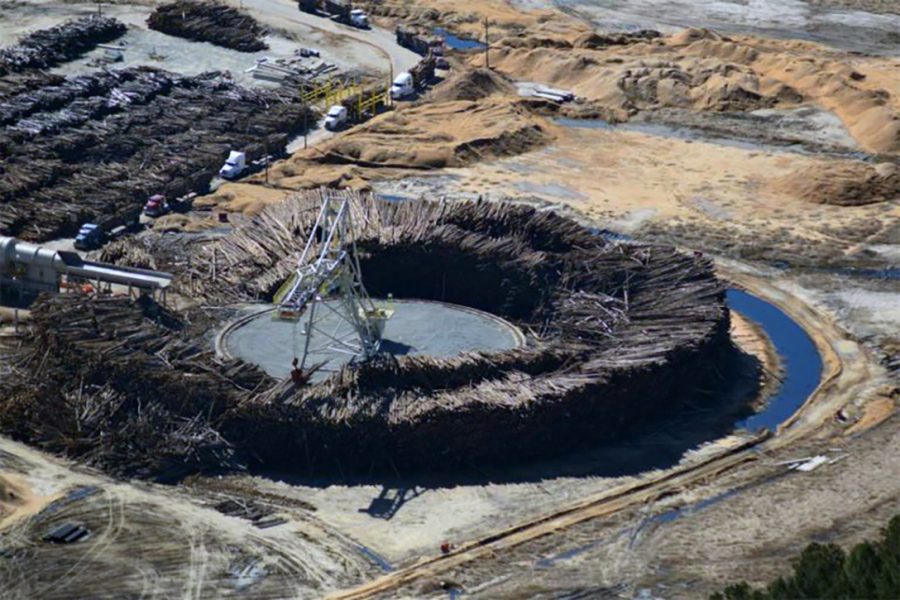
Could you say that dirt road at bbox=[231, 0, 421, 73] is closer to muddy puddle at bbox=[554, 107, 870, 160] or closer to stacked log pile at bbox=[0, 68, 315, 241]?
stacked log pile at bbox=[0, 68, 315, 241]

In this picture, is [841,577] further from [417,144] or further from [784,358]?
[417,144]

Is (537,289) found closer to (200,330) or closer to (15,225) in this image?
(200,330)

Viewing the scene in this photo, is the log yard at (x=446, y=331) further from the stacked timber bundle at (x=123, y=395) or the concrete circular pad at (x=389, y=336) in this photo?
the concrete circular pad at (x=389, y=336)

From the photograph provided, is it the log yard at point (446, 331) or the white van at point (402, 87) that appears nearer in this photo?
the log yard at point (446, 331)

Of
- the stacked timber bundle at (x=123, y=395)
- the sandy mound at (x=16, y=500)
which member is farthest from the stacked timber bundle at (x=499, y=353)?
the sandy mound at (x=16, y=500)

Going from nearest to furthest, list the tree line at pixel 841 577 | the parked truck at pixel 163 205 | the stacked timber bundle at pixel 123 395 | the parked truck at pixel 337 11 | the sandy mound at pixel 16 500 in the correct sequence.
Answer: the tree line at pixel 841 577 → the sandy mound at pixel 16 500 → the stacked timber bundle at pixel 123 395 → the parked truck at pixel 163 205 → the parked truck at pixel 337 11

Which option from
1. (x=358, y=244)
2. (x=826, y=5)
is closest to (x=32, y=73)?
(x=358, y=244)

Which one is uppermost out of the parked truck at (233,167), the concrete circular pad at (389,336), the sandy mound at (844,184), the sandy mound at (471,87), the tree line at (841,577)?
the tree line at (841,577)
